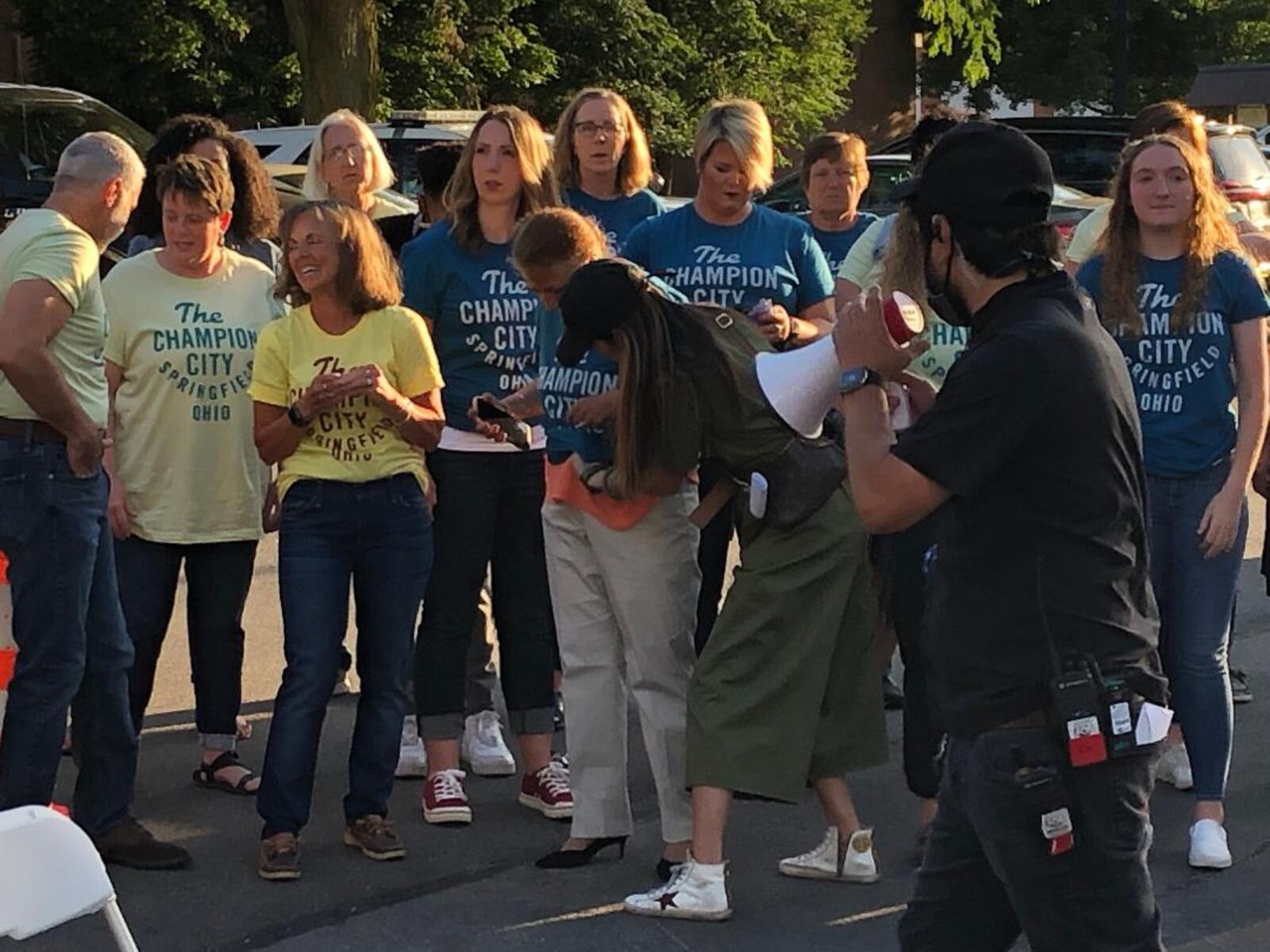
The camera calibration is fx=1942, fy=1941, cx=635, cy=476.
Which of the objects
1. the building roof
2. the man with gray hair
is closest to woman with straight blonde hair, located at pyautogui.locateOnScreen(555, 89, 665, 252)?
the man with gray hair

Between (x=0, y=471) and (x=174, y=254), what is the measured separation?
900 mm

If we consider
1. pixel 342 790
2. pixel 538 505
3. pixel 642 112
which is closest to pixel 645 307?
pixel 538 505

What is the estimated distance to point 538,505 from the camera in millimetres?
5625

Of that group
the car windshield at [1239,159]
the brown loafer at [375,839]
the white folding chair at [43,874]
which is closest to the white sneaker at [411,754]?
the brown loafer at [375,839]

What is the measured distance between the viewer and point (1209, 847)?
5.02 m

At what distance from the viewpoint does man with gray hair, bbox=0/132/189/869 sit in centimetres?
459

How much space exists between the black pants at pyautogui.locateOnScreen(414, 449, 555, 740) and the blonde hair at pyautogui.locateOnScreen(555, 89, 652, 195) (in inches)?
41.0

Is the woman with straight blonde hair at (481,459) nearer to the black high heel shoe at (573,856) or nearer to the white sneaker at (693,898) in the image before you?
the black high heel shoe at (573,856)

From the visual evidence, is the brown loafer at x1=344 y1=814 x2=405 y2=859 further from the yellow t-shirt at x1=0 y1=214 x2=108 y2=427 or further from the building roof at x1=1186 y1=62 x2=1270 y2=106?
the building roof at x1=1186 y1=62 x2=1270 y2=106

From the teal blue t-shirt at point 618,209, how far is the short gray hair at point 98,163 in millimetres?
1593

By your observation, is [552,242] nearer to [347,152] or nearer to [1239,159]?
[347,152]

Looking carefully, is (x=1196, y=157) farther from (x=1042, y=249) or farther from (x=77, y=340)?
(x=77, y=340)

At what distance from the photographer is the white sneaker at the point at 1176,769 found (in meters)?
5.70

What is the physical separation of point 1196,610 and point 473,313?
2.15 metres
